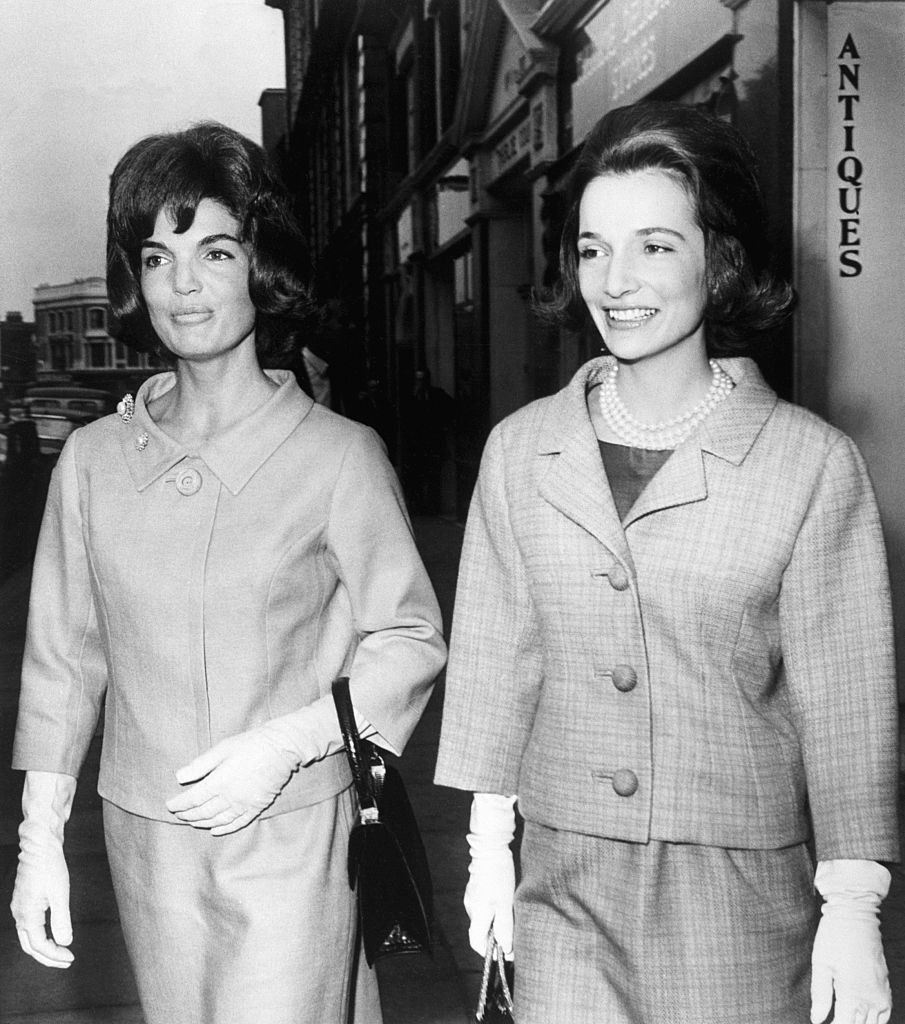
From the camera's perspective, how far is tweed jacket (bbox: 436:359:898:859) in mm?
1757

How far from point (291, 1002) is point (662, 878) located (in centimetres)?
58

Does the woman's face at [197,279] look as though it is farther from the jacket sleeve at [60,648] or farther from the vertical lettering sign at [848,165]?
the vertical lettering sign at [848,165]

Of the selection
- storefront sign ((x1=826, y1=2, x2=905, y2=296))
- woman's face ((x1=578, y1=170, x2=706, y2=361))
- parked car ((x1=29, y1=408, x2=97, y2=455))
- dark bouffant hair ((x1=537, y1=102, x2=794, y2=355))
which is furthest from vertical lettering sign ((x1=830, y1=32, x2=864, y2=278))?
woman's face ((x1=578, y1=170, x2=706, y2=361))

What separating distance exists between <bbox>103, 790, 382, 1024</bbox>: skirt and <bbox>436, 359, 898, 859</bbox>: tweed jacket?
0.36 meters

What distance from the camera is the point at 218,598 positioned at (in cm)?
198

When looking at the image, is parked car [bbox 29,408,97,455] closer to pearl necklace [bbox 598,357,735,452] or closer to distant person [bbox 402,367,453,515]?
pearl necklace [bbox 598,357,735,452]

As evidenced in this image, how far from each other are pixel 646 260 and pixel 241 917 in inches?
43.0

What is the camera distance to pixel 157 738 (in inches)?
78.4

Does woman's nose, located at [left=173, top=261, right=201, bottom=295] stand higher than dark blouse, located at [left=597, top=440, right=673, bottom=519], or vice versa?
woman's nose, located at [left=173, top=261, right=201, bottom=295]

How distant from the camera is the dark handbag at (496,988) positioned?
76.1 inches

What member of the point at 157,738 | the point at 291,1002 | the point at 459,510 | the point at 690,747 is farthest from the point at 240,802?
the point at 459,510

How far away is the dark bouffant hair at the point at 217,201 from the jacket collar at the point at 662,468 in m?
0.49

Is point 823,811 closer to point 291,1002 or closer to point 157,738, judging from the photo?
point 291,1002

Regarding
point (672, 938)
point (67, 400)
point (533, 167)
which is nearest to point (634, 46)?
point (533, 167)
